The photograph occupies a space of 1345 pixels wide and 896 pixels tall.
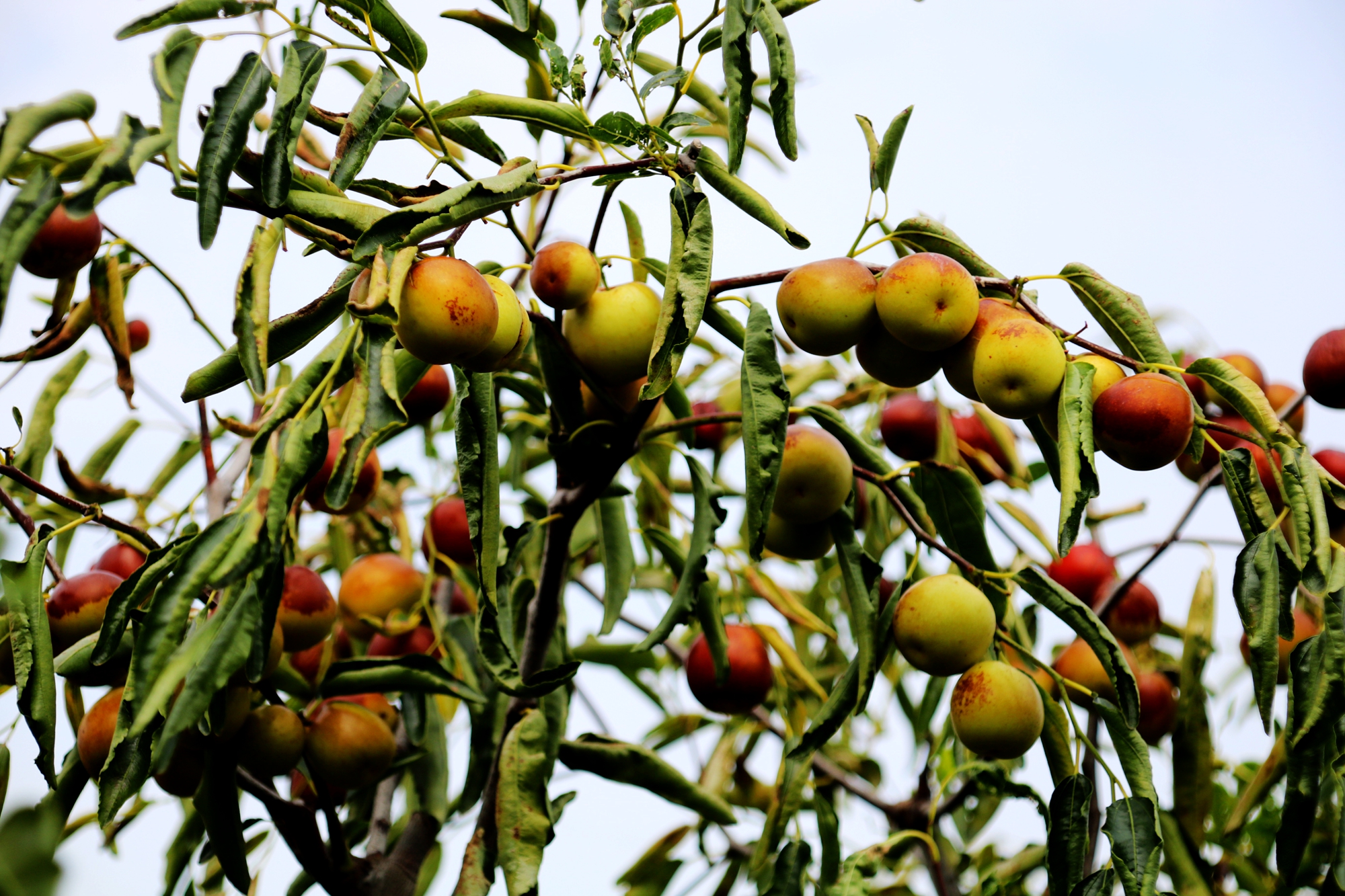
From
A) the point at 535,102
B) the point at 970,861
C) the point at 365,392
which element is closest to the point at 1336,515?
the point at 970,861

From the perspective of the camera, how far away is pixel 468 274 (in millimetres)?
1132

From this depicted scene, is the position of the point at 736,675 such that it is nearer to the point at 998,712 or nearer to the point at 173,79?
the point at 998,712

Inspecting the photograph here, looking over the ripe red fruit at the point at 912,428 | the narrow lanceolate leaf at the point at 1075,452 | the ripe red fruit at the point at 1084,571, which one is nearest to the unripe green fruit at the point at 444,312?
the narrow lanceolate leaf at the point at 1075,452

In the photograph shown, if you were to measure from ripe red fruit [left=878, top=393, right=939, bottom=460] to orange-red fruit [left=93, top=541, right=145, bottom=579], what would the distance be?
4.89 ft

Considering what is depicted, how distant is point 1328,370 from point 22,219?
1.82m

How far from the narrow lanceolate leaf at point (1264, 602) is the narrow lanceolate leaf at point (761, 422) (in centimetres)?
53

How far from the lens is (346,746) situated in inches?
64.7

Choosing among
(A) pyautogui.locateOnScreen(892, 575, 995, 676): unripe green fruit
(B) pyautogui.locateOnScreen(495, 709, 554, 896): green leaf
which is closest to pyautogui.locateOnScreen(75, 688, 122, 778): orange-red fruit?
(B) pyautogui.locateOnScreen(495, 709, 554, 896): green leaf

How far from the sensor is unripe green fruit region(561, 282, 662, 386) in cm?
144

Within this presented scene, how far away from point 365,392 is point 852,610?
0.77 m

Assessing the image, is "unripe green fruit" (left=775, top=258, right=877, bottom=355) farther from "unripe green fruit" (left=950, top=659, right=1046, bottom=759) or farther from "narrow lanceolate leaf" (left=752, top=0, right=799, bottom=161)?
"unripe green fruit" (left=950, top=659, right=1046, bottom=759)

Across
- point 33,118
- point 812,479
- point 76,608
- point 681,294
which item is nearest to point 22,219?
point 33,118

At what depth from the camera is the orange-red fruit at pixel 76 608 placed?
1503mm

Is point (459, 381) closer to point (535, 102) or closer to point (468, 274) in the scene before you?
point (468, 274)
